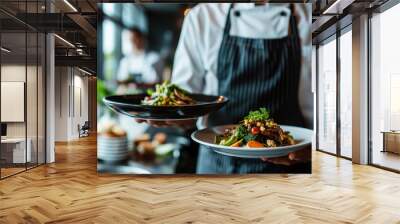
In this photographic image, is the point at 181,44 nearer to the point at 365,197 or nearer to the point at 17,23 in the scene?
the point at 17,23

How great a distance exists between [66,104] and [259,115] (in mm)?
10082

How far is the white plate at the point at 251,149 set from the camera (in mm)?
5121

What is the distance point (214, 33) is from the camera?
532cm

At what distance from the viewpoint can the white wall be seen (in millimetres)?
13445

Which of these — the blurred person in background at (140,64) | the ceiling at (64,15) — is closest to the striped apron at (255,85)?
the blurred person in background at (140,64)

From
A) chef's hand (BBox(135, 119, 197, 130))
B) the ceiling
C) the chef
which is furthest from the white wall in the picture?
the chef

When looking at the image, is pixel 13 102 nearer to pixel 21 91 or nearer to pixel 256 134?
pixel 21 91

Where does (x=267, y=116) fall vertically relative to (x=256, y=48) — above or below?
below

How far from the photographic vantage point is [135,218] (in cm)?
343

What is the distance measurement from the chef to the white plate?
87 millimetres

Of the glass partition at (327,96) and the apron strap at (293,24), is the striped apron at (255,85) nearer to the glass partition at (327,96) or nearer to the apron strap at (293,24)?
the apron strap at (293,24)

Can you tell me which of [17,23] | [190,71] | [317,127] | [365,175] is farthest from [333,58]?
[17,23]

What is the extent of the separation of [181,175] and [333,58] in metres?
5.05

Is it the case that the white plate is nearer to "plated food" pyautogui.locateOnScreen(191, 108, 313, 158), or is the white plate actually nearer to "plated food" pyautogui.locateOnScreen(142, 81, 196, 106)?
"plated food" pyautogui.locateOnScreen(191, 108, 313, 158)
